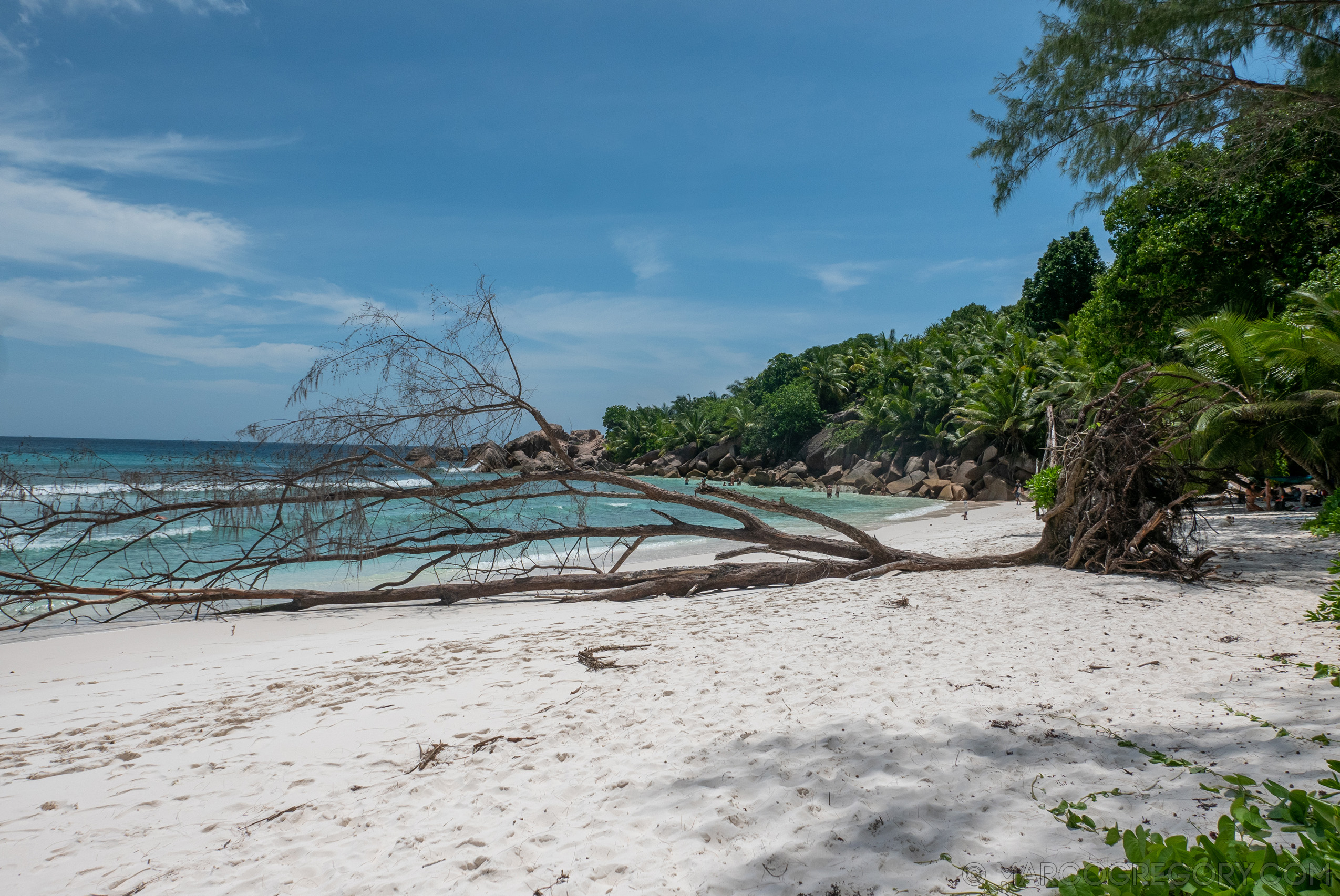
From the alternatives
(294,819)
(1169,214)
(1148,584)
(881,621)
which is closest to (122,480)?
(294,819)

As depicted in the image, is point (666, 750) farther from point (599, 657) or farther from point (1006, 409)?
point (1006, 409)

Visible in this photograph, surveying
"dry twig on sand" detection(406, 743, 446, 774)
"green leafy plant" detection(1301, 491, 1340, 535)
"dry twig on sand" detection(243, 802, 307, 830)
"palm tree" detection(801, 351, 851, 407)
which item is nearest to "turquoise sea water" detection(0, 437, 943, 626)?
"dry twig on sand" detection(406, 743, 446, 774)

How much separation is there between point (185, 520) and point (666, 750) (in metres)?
9.44

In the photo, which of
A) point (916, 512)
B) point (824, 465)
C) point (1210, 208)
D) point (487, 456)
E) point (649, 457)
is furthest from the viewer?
point (649, 457)

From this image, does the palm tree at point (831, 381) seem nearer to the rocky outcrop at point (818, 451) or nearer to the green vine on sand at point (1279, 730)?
the rocky outcrop at point (818, 451)

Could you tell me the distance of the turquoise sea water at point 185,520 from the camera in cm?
798

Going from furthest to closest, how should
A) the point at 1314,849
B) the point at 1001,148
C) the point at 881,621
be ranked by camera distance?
the point at 1001,148 → the point at 881,621 → the point at 1314,849

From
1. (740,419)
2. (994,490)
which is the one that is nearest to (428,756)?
(994,490)

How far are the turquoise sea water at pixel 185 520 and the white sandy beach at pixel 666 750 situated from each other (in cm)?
247

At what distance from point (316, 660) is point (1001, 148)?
10.1 m

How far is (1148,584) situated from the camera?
6961mm

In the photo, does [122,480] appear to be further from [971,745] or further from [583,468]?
[971,745]

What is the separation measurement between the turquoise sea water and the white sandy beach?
247cm

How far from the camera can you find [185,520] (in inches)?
389
